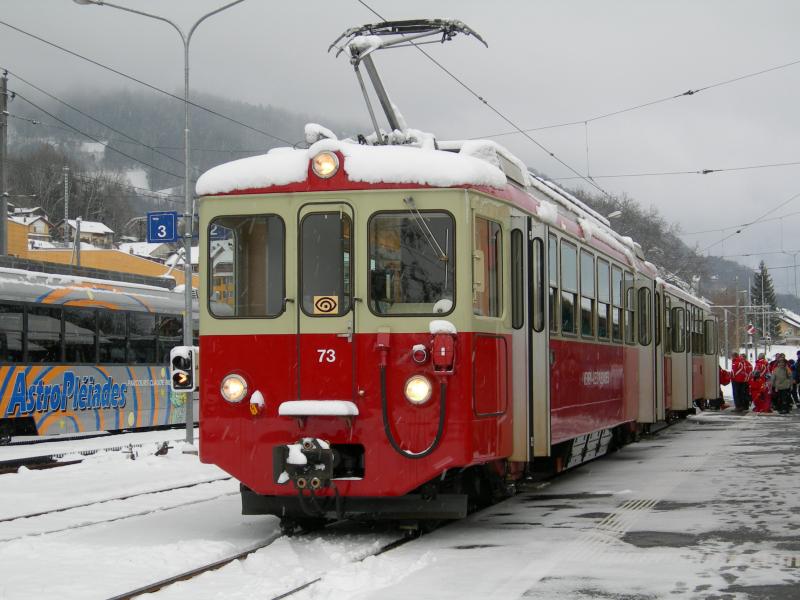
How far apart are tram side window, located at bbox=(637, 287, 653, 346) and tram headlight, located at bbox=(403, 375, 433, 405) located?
8848 mm

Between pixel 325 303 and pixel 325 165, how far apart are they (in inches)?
42.2

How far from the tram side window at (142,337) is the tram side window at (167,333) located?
22 cm

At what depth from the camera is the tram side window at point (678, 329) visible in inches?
912

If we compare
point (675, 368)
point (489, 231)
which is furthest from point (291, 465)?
point (675, 368)

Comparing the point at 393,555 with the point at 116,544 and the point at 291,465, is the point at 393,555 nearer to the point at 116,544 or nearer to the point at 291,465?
the point at 291,465

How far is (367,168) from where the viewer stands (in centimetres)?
916

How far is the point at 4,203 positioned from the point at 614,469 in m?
16.9

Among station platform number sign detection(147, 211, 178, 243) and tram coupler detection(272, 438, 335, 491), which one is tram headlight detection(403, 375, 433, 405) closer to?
tram coupler detection(272, 438, 335, 491)

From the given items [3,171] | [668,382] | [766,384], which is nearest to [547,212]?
[668,382]

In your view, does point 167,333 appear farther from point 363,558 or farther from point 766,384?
point 766,384

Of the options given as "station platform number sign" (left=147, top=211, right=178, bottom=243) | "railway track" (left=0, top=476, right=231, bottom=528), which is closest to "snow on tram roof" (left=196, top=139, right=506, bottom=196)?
"railway track" (left=0, top=476, right=231, bottom=528)

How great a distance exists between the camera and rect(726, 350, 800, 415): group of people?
100 feet

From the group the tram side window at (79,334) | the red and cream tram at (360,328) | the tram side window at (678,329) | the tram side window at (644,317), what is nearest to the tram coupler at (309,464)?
the red and cream tram at (360,328)

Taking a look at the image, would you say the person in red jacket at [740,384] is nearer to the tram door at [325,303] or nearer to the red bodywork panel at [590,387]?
the red bodywork panel at [590,387]
